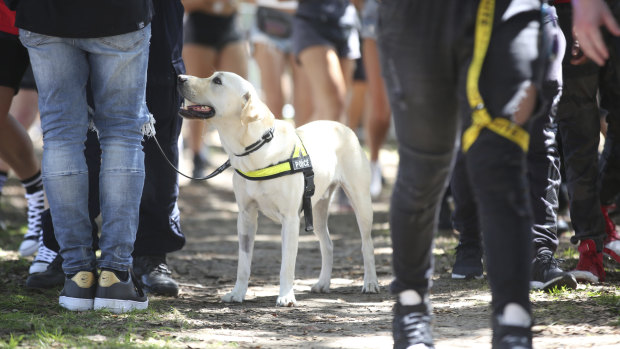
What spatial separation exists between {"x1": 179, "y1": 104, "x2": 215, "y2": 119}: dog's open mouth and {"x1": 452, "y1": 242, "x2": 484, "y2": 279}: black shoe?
1737 millimetres

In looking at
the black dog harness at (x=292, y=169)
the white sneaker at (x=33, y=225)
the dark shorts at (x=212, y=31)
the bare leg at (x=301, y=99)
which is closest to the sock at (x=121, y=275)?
the black dog harness at (x=292, y=169)

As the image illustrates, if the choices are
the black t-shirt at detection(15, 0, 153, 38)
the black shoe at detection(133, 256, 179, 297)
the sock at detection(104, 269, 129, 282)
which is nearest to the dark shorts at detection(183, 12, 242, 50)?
the black shoe at detection(133, 256, 179, 297)

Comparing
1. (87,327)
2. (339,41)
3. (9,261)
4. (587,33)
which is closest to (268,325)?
(87,327)

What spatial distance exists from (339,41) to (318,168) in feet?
11.7

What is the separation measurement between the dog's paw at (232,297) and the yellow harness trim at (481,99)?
2093mm

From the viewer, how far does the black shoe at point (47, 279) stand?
438cm

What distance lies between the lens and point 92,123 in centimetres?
402

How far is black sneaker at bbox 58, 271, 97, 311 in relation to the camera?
3725 millimetres

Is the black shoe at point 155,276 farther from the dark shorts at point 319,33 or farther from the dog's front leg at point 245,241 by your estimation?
the dark shorts at point 319,33

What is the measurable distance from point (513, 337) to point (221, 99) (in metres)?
2.33

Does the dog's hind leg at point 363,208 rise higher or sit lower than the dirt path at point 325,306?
higher

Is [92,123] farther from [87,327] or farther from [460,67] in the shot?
[460,67]

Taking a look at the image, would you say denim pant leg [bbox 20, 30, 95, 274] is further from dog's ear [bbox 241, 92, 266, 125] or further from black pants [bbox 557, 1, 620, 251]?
black pants [bbox 557, 1, 620, 251]

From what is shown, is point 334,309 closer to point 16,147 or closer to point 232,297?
point 232,297
